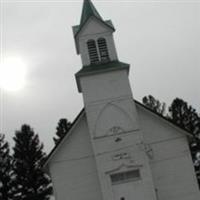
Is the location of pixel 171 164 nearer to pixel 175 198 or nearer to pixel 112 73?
pixel 175 198

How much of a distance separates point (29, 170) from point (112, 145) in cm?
1854

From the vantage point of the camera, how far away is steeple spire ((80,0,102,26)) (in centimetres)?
2123

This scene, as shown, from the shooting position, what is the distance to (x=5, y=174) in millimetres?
35438

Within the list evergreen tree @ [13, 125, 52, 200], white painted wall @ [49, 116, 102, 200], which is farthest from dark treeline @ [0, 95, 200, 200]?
white painted wall @ [49, 116, 102, 200]

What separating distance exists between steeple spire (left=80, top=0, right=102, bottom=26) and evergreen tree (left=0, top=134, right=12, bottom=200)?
1940 cm

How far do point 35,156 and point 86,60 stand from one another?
732 inches

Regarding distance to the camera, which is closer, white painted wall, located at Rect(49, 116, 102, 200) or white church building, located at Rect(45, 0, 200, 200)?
white church building, located at Rect(45, 0, 200, 200)

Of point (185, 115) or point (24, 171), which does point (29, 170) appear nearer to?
point (24, 171)

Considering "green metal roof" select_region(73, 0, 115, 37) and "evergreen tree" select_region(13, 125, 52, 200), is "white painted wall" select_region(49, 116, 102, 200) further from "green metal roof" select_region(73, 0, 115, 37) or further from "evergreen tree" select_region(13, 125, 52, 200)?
"evergreen tree" select_region(13, 125, 52, 200)

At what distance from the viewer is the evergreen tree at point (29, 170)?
3453 cm

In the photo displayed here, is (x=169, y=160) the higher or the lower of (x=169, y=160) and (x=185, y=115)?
the lower

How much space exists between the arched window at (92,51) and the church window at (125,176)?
6.09 m

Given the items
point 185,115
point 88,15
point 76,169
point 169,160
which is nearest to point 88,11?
point 88,15

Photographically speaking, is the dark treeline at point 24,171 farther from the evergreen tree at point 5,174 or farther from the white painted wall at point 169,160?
the white painted wall at point 169,160
